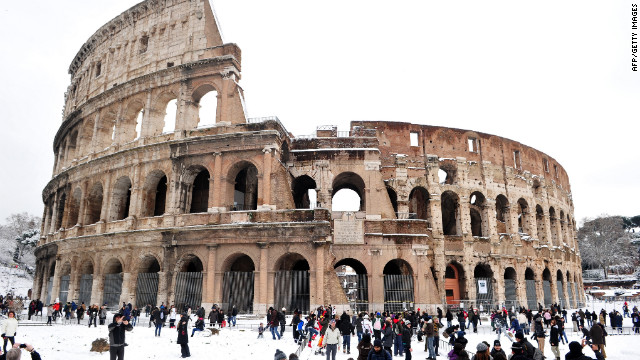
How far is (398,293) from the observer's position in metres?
21.8

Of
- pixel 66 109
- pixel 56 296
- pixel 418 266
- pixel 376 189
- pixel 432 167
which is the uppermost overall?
pixel 66 109

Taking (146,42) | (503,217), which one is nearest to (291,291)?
(503,217)

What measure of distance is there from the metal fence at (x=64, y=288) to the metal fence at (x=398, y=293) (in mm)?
18381

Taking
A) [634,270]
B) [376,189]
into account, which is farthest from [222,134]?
[634,270]

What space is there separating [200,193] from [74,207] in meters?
9.80

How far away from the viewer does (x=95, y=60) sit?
29.2m

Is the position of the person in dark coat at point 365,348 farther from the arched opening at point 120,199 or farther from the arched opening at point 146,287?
the arched opening at point 120,199

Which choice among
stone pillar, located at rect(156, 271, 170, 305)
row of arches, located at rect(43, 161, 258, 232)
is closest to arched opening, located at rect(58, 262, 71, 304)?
row of arches, located at rect(43, 161, 258, 232)

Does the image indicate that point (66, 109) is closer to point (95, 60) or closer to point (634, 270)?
point (95, 60)

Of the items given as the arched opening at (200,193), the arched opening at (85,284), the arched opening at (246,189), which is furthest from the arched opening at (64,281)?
the arched opening at (246,189)

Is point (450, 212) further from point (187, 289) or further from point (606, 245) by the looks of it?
point (606, 245)

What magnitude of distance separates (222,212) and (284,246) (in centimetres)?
365

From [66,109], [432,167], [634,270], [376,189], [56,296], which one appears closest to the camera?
[376,189]

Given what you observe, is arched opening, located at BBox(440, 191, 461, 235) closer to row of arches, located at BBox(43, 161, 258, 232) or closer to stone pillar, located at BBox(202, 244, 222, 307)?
row of arches, located at BBox(43, 161, 258, 232)
